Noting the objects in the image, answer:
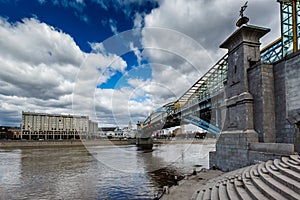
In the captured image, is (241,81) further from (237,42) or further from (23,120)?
(23,120)

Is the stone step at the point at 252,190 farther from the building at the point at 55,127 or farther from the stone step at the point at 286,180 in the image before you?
the building at the point at 55,127

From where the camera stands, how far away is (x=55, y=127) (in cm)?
12119

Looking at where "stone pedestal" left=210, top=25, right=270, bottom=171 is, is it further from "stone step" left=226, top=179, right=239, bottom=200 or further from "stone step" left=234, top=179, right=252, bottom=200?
"stone step" left=234, top=179, right=252, bottom=200

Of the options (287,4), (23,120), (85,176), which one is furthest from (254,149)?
(23,120)

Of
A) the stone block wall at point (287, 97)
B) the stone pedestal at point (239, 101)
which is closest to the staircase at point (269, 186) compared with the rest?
the stone block wall at point (287, 97)

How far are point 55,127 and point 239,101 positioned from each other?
120994mm

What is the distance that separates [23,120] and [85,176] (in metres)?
105

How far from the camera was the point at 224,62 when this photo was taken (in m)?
23.4

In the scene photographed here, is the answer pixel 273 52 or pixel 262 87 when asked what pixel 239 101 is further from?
pixel 273 52

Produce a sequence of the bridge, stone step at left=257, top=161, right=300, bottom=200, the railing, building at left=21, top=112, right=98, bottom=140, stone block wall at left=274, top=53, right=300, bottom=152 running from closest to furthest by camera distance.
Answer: stone step at left=257, top=161, right=300, bottom=200, stone block wall at left=274, top=53, right=300, bottom=152, the bridge, the railing, building at left=21, top=112, right=98, bottom=140

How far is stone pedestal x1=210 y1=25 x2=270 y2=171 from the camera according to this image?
15.2 m

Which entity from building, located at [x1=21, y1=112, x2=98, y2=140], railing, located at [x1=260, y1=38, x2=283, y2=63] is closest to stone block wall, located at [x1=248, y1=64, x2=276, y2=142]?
railing, located at [x1=260, y1=38, x2=283, y2=63]

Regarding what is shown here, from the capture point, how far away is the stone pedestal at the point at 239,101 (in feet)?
49.9

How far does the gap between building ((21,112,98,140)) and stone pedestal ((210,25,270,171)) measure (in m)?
108
